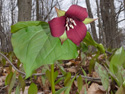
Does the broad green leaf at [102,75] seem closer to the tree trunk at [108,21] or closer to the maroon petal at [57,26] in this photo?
the maroon petal at [57,26]

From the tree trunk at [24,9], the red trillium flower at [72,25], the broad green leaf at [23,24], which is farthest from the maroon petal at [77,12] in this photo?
the tree trunk at [24,9]

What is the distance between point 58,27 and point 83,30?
8 cm

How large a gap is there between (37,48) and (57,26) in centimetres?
9

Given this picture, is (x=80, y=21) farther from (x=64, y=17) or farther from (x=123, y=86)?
(x=123, y=86)

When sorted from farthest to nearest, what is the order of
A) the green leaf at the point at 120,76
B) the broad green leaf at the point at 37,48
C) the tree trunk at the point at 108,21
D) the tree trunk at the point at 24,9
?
the tree trunk at the point at 108,21 → the tree trunk at the point at 24,9 → the green leaf at the point at 120,76 → the broad green leaf at the point at 37,48

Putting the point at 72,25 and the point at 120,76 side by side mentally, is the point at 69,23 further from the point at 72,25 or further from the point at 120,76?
the point at 120,76

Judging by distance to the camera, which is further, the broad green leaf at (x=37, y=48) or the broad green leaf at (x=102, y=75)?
the broad green leaf at (x=102, y=75)

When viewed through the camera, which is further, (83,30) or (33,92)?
(33,92)

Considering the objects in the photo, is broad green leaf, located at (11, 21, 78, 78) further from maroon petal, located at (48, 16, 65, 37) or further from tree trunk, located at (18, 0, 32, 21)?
tree trunk, located at (18, 0, 32, 21)

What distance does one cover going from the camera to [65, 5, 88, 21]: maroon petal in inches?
16.3

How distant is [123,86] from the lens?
1.46ft

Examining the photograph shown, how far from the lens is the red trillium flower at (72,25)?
42 centimetres

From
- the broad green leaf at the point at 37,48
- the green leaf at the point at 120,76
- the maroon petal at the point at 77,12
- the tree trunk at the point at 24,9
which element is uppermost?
the tree trunk at the point at 24,9

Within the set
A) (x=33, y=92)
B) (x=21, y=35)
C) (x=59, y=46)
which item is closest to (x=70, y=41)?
(x=59, y=46)
